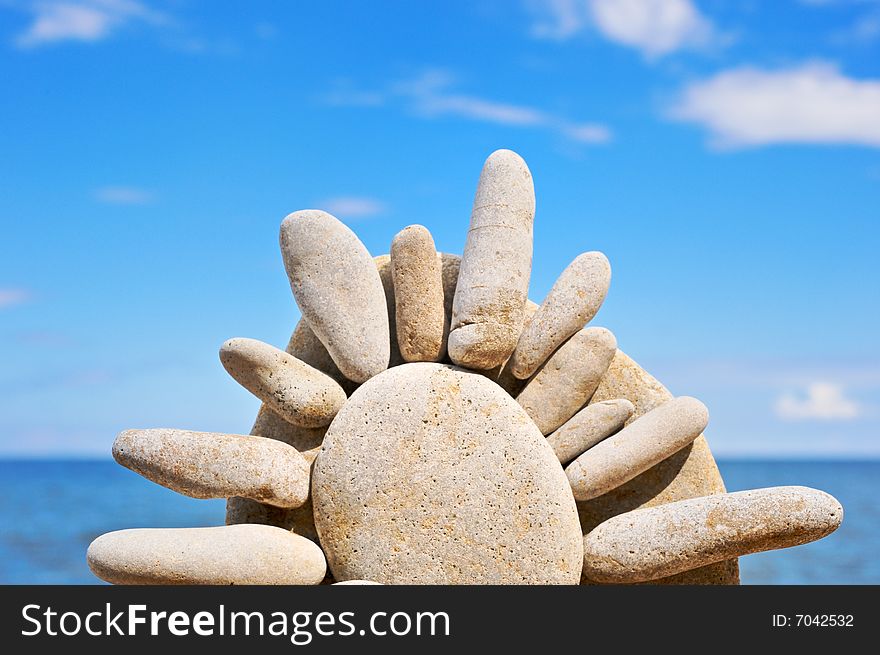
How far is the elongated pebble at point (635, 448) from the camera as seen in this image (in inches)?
205

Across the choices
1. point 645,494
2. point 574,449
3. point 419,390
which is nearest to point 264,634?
point 419,390

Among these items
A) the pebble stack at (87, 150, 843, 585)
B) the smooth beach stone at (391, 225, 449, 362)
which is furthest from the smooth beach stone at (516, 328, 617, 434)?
the smooth beach stone at (391, 225, 449, 362)

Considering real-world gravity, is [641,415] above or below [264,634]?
above

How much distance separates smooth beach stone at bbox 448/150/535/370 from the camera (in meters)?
5.19

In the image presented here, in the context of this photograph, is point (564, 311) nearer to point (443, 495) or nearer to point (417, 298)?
point (417, 298)

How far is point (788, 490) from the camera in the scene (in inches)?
195

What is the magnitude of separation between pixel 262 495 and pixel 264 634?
808 mm

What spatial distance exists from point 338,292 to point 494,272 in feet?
2.85

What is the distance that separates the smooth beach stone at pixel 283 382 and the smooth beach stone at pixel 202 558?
0.69 metres

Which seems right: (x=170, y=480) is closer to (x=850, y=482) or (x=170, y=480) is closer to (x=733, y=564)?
(x=733, y=564)

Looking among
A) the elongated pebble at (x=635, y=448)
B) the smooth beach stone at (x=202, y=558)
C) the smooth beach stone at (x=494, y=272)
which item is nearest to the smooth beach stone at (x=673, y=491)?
the elongated pebble at (x=635, y=448)

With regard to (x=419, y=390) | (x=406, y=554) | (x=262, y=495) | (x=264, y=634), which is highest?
(x=419, y=390)

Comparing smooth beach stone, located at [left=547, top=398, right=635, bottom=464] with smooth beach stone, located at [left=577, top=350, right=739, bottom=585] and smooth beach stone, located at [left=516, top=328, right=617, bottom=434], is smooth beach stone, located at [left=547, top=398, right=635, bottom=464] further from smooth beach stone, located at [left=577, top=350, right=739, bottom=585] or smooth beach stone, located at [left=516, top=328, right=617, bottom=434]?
smooth beach stone, located at [left=577, top=350, right=739, bottom=585]

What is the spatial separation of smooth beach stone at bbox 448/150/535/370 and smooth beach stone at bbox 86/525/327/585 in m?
1.36
